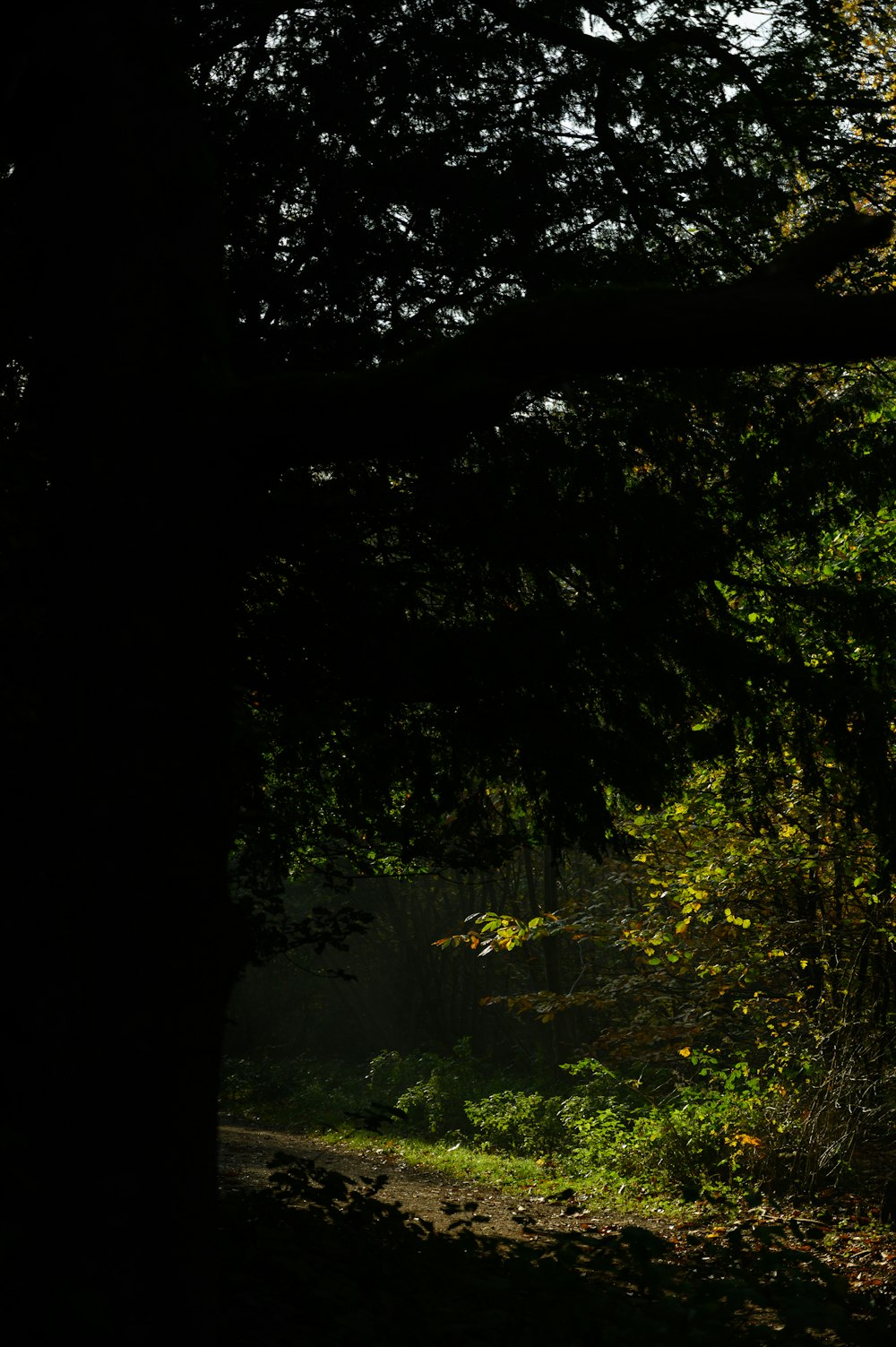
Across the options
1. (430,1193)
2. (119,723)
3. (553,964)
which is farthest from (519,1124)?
(119,723)

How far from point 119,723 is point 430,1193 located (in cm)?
1104

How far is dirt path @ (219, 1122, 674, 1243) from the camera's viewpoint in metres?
10.4

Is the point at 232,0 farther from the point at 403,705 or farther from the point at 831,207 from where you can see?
the point at 403,705

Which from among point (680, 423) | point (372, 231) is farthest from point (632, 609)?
point (372, 231)

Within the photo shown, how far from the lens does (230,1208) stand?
20.8 ft

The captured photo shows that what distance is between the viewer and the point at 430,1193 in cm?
1284

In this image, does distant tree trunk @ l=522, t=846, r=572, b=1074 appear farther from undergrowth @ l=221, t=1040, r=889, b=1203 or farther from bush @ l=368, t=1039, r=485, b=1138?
bush @ l=368, t=1039, r=485, b=1138

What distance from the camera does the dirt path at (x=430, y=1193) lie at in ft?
34.0

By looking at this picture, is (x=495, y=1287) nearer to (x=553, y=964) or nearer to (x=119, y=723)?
(x=119, y=723)

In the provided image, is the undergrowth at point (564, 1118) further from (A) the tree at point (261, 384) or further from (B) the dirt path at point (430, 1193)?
(A) the tree at point (261, 384)

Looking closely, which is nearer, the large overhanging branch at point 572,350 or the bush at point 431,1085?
the large overhanging branch at point 572,350

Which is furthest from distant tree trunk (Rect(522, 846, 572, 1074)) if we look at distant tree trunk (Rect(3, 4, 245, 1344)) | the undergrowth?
distant tree trunk (Rect(3, 4, 245, 1344))

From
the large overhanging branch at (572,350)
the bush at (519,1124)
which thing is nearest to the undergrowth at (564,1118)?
the bush at (519,1124)

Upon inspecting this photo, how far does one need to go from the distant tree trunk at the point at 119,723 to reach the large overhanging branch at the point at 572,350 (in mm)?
346
